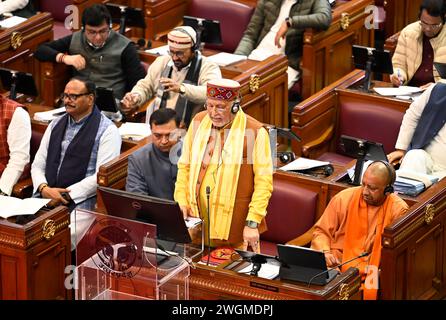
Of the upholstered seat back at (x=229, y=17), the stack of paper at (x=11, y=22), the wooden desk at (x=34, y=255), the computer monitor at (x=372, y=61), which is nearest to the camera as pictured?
the wooden desk at (x=34, y=255)

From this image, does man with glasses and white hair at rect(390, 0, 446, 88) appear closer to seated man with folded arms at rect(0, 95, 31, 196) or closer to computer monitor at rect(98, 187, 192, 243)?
seated man with folded arms at rect(0, 95, 31, 196)

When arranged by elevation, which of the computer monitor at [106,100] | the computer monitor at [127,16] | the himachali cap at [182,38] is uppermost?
the himachali cap at [182,38]

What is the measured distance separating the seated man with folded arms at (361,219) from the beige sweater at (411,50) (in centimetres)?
189

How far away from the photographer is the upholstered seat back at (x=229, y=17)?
9180 mm

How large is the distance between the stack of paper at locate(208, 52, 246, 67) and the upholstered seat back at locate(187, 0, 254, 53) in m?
0.57

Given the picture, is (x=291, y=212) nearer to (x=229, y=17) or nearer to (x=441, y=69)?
(x=441, y=69)

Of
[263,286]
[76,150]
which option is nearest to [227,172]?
[263,286]

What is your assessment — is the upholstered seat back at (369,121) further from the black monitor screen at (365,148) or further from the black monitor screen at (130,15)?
the black monitor screen at (130,15)

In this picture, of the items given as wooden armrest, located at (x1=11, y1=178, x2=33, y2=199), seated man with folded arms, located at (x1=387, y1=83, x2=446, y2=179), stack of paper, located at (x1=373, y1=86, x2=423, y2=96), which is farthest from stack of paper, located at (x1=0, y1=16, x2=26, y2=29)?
seated man with folded arms, located at (x1=387, y1=83, x2=446, y2=179)

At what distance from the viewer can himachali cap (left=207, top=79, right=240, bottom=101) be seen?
19.6 feet

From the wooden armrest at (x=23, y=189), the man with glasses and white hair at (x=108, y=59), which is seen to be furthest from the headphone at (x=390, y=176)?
the man with glasses and white hair at (x=108, y=59)

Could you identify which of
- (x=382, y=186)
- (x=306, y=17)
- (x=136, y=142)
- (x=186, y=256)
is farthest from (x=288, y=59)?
(x=186, y=256)
